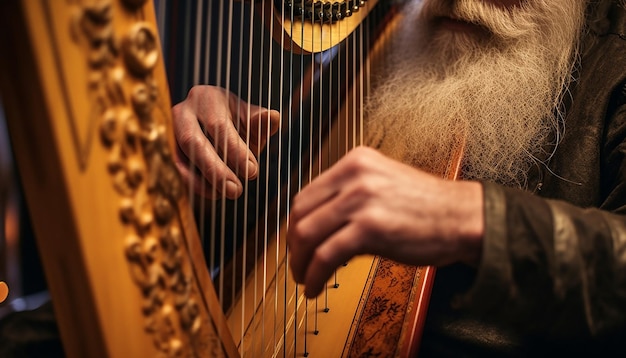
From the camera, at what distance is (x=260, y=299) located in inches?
36.6

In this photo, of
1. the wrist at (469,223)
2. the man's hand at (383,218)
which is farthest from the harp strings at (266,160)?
the wrist at (469,223)

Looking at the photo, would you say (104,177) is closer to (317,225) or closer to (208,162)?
(317,225)

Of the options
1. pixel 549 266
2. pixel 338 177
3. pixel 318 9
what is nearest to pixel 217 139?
pixel 318 9

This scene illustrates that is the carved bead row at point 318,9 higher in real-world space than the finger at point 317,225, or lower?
higher

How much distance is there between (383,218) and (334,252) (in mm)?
61

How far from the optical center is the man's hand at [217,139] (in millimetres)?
881

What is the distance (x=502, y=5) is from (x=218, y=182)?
73 centimetres

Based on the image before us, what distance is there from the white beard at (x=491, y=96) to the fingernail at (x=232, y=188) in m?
0.42

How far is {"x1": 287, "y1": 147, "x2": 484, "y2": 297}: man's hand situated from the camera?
57 cm

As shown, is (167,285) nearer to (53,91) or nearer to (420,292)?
(53,91)

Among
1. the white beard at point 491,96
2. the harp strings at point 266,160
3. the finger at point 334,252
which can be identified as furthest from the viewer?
the white beard at point 491,96

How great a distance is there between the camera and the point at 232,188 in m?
0.88

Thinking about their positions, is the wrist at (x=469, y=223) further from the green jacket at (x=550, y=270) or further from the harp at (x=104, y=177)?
the harp at (x=104, y=177)

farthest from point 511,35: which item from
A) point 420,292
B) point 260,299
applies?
point 260,299
